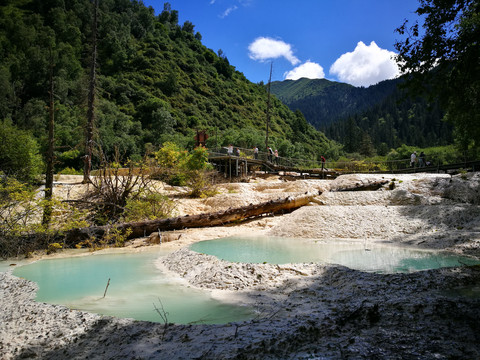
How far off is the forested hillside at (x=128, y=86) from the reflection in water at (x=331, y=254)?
639 inches

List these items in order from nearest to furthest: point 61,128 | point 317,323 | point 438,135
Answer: point 317,323 < point 61,128 < point 438,135

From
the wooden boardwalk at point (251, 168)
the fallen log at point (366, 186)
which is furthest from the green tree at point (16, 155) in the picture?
the fallen log at point (366, 186)

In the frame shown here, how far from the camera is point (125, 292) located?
4.71m

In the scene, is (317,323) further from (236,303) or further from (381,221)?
(381,221)

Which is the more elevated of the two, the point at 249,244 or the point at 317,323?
the point at 317,323

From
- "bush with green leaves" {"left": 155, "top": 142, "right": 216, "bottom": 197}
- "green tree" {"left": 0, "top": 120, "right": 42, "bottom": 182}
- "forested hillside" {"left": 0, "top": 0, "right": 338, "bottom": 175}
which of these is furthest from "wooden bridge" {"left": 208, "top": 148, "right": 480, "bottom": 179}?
"green tree" {"left": 0, "top": 120, "right": 42, "bottom": 182}

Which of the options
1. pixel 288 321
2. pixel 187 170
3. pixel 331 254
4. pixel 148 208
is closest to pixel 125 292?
pixel 288 321

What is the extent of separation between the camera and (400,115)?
132125 mm

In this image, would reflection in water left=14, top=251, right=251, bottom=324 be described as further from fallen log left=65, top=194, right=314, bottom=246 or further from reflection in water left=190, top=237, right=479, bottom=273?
reflection in water left=190, top=237, right=479, bottom=273

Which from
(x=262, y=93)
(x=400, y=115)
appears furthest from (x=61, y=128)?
(x=400, y=115)

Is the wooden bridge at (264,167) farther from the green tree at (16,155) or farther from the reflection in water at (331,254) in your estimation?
the reflection in water at (331,254)

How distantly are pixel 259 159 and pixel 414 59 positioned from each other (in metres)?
25.4

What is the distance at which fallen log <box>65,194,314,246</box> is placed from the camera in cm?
936

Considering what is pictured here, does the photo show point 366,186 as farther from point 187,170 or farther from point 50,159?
point 50,159
